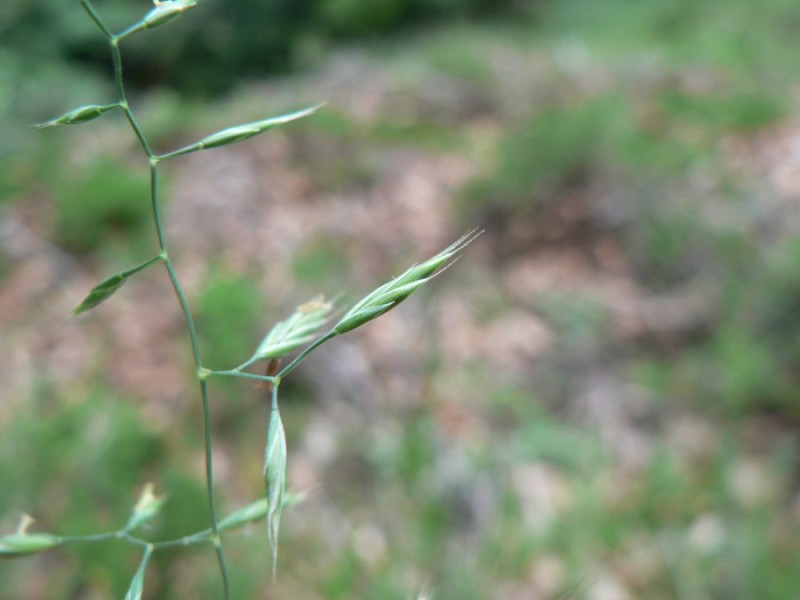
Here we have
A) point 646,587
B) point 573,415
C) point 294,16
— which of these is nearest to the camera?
point 646,587

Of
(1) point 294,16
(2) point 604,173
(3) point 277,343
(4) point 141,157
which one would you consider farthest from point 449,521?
(1) point 294,16

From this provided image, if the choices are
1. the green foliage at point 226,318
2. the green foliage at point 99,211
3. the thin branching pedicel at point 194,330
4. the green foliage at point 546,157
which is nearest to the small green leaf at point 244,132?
the thin branching pedicel at point 194,330

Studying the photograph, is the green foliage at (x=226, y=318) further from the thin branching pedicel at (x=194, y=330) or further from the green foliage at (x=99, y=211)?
the thin branching pedicel at (x=194, y=330)

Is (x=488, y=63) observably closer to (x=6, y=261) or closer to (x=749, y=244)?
(x=749, y=244)

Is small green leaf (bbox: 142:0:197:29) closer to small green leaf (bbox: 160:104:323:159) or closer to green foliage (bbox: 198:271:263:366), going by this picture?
small green leaf (bbox: 160:104:323:159)

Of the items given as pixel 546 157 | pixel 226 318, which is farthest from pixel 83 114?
pixel 546 157

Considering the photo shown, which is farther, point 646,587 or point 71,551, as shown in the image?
point 646,587

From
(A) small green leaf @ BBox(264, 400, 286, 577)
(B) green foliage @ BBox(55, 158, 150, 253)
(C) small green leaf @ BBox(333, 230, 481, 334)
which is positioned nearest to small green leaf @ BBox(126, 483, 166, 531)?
(A) small green leaf @ BBox(264, 400, 286, 577)
